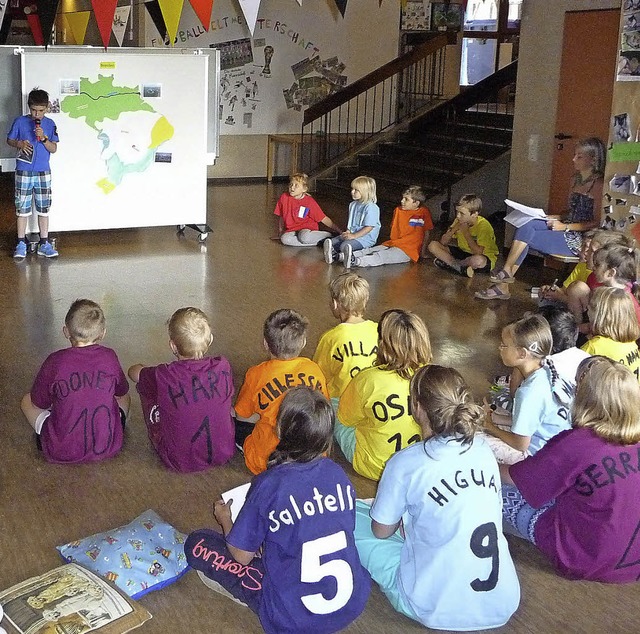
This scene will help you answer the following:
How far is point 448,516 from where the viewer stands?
97.7 inches

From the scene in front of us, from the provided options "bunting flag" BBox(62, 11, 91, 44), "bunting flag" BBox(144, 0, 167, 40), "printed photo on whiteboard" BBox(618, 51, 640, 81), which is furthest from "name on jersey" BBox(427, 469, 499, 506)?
"bunting flag" BBox(62, 11, 91, 44)

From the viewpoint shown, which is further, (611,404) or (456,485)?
(611,404)

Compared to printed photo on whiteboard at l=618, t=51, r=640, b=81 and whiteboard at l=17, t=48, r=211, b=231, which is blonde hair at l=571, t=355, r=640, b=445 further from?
whiteboard at l=17, t=48, r=211, b=231

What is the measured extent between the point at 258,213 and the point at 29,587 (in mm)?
7395

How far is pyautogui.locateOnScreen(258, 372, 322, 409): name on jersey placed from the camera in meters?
3.53

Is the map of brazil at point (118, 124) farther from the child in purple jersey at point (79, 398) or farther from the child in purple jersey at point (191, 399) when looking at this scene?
the child in purple jersey at point (191, 399)

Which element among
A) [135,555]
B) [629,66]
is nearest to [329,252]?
[629,66]

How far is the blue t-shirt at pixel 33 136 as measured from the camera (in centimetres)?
695

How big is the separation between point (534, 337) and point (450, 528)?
1.19m

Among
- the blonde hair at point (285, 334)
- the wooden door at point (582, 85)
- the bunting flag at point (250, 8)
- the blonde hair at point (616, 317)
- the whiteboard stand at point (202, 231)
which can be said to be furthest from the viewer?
the whiteboard stand at point (202, 231)

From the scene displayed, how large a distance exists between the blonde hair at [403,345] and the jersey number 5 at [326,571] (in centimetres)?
107

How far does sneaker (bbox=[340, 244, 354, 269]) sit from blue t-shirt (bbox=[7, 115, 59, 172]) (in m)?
2.45

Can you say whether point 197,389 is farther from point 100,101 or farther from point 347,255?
point 100,101

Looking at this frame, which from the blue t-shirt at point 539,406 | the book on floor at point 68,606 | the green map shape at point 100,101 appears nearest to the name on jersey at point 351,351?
the blue t-shirt at point 539,406
